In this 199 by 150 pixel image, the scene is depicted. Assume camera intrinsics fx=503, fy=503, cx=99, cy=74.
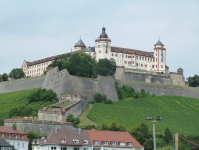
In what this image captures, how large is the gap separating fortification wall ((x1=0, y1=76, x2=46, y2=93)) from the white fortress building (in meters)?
15.0

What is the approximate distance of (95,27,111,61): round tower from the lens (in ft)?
357

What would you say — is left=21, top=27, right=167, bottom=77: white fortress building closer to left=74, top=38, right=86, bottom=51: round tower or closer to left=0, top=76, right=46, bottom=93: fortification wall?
left=74, top=38, right=86, bottom=51: round tower

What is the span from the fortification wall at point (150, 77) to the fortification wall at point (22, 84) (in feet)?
53.6

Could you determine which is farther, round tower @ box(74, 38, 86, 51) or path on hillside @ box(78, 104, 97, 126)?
round tower @ box(74, 38, 86, 51)

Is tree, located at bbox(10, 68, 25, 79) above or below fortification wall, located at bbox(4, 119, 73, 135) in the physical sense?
above

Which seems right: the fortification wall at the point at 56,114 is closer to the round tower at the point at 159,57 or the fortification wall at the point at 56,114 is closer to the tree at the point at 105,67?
the tree at the point at 105,67

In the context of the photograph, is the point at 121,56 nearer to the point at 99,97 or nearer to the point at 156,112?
the point at 99,97

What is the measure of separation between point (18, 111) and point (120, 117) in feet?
52.8

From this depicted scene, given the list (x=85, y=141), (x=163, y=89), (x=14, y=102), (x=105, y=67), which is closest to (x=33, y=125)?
(x=85, y=141)

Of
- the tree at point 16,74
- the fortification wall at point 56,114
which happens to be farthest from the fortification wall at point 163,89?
the tree at point 16,74

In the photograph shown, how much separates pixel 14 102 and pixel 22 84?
1087cm

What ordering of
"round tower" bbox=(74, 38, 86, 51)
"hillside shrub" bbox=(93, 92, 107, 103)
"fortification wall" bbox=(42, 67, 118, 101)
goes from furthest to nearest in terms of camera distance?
"round tower" bbox=(74, 38, 86, 51) < "fortification wall" bbox=(42, 67, 118, 101) < "hillside shrub" bbox=(93, 92, 107, 103)

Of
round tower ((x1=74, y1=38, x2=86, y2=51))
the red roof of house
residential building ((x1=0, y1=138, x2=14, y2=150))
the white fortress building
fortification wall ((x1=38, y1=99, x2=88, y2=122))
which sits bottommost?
residential building ((x1=0, y1=138, x2=14, y2=150))

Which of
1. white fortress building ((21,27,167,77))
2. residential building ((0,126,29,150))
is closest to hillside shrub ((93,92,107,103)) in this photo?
white fortress building ((21,27,167,77))
